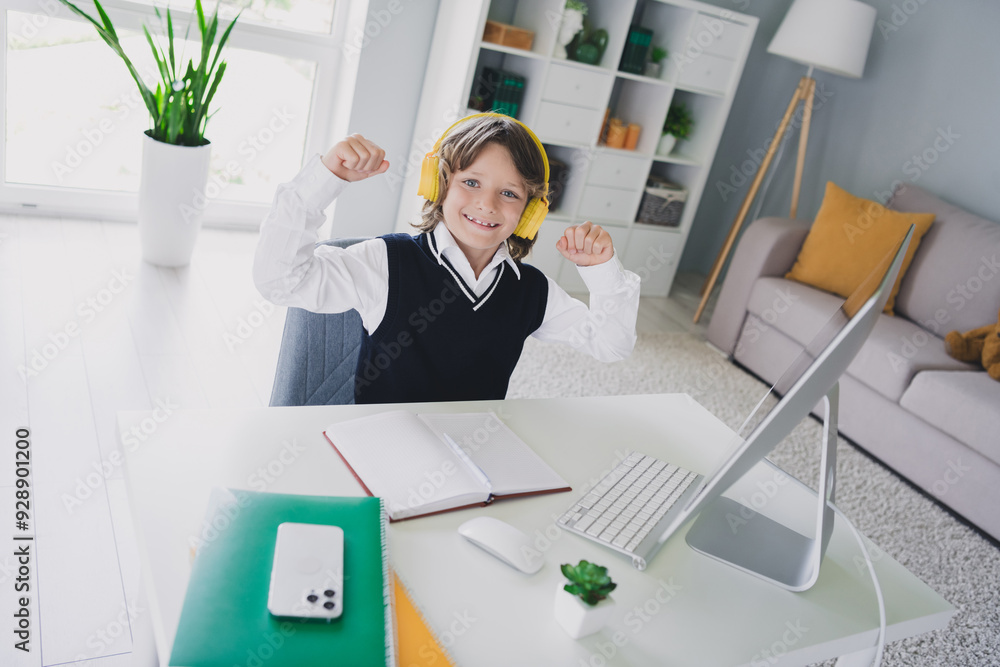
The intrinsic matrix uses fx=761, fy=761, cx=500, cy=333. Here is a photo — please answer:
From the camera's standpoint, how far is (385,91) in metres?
3.45

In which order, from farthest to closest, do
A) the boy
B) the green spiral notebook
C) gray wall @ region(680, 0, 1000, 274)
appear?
1. gray wall @ region(680, 0, 1000, 274)
2. the boy
3. the green spiral notebook

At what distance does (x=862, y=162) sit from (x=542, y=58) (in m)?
1.82

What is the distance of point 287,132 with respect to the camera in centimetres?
369

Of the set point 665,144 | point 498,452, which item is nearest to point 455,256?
point 498,452

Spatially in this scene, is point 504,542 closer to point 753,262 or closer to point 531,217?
point 531,217

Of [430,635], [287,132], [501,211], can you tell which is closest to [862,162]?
[287,132]

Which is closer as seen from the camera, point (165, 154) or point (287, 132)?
point (165, 154)

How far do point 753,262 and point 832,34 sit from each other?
106 cm

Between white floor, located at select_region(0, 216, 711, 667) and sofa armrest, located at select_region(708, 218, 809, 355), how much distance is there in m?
0.27

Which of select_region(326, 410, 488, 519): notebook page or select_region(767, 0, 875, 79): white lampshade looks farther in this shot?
select_region(767, 0, 875, 79): white lampshade

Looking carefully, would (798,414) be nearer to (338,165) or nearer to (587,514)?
(587,514)

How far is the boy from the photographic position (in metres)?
1.35

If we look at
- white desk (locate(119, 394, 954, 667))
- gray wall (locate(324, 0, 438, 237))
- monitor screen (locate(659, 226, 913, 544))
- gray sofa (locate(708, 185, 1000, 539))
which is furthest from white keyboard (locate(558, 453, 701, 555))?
gray wall (locate(324, 0, 438, 237))

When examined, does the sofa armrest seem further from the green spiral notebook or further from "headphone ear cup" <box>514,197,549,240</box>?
the green spiral notebook
